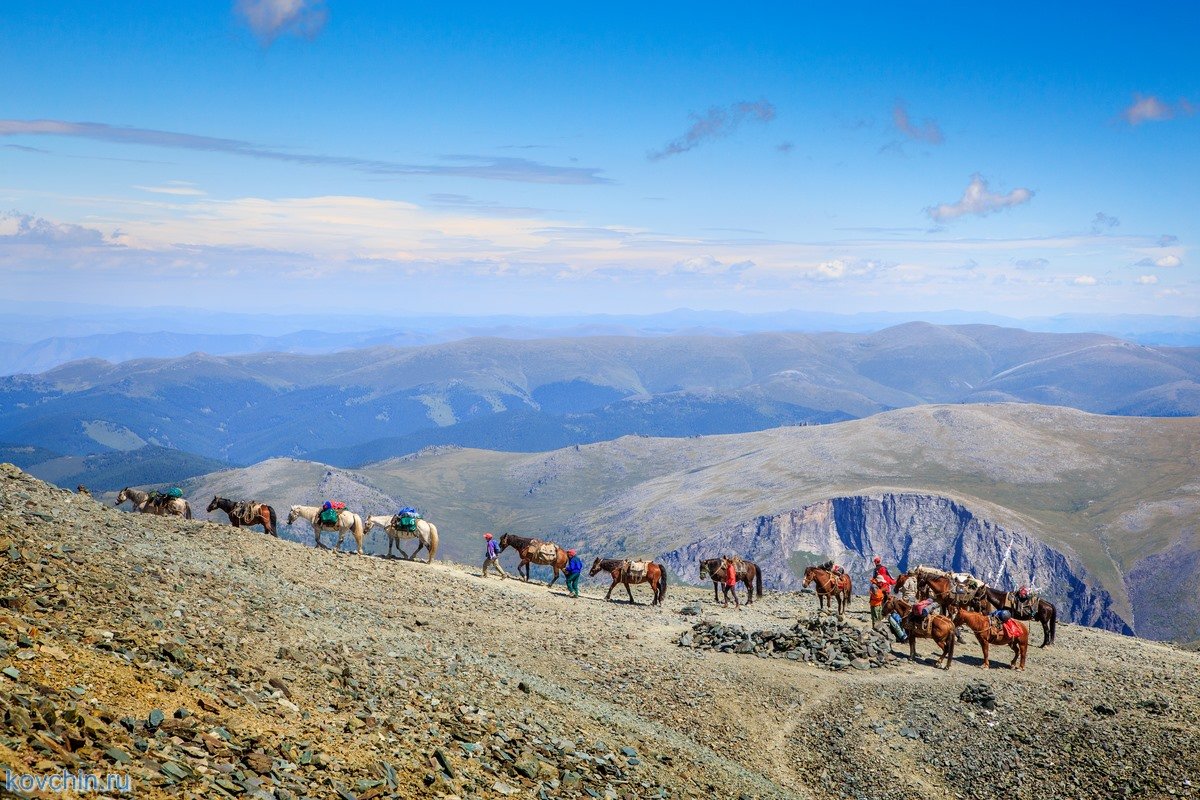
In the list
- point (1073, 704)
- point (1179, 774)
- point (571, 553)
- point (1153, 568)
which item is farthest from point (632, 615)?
point (1153, 568)

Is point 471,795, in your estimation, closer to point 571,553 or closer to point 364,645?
point 364,645

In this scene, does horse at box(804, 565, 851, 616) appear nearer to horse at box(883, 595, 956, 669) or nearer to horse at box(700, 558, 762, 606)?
horse at box(700, 558, 762, 606)

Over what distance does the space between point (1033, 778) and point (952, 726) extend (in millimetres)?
2940

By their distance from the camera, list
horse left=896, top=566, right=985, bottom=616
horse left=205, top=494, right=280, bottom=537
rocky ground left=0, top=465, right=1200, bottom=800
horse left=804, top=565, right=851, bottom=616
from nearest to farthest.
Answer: rocky ground left=0, top=465, right=1200, bottom=800 → horse left=896, top=566, right=985, bottom=616 → horse left=804, top=565, right=851, bottom=616 → horse left=205, top=494, right=280, bottom=537

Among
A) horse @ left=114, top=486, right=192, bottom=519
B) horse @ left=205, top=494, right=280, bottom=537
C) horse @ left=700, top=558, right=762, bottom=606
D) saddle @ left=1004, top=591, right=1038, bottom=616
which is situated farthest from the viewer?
horse @ left=700, top=558, right=762, bottom=606

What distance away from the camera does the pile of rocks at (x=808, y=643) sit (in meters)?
29.6

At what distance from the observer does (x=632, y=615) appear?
3541 cm

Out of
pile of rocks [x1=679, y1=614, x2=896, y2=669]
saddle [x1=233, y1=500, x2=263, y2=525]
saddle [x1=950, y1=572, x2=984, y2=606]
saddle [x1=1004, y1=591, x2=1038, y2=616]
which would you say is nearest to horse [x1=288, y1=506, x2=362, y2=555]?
saddle [x1=233, y1=500, x2=263, y2=525]

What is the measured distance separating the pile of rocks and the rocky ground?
121mm

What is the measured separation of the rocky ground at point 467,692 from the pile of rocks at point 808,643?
121mm

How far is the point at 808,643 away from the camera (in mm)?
30344

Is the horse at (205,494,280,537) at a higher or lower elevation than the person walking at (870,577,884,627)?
higher

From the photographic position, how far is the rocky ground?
44.9ft

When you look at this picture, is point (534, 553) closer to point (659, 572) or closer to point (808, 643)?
point (659, 572)
